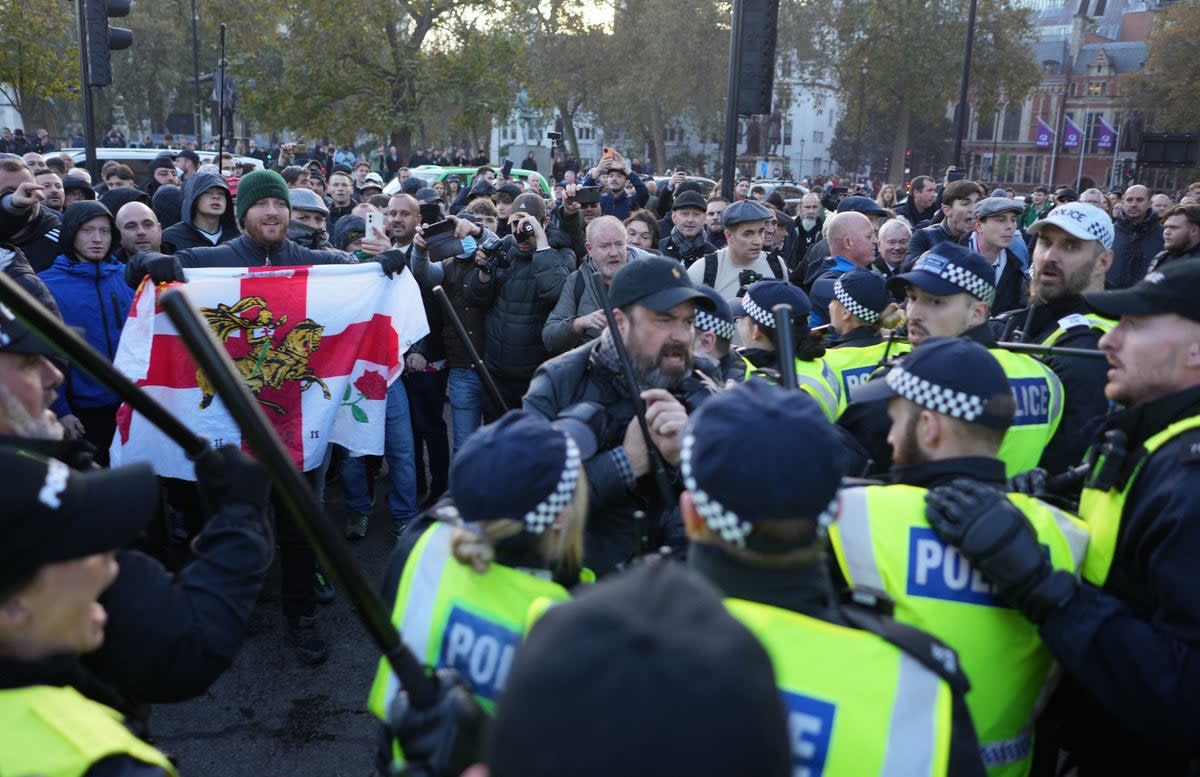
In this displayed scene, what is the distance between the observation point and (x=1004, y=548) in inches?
83.2

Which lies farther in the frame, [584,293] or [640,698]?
Result: [584,293]

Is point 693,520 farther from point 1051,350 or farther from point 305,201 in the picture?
point 305,201

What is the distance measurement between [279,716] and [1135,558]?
355 centimetres

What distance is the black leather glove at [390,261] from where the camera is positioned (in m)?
5.30

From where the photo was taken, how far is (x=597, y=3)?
45281 mm

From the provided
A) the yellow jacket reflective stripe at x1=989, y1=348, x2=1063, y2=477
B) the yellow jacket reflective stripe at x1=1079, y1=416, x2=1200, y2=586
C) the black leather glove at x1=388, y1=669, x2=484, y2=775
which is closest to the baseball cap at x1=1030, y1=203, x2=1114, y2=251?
the yellow jacket reflective stripe at x1=989, y1=348, x2=1063, y2=477

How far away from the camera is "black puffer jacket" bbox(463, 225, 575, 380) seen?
628cm

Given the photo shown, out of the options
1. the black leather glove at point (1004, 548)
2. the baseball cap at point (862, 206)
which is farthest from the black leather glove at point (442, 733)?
the baseball cap at point (862, 206)

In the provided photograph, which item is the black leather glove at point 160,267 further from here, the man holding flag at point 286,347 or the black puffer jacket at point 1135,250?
the black puffer jacket at point 1135,250

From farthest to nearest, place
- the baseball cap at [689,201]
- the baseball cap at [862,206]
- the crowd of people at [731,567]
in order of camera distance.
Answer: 1. the baseball cap at [862,206]
2. the baseball cap at [689,201]
3. the crowd of people at [731,567]

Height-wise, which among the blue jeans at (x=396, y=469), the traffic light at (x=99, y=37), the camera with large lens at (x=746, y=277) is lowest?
the blue jeans at (x=396, y=469)

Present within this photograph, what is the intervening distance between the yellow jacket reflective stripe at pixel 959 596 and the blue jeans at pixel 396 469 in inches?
156

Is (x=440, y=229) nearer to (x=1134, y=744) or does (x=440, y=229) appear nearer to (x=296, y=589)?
(x=296, y=589)

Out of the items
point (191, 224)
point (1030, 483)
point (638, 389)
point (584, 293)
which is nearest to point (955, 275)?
point (1030, 483)
